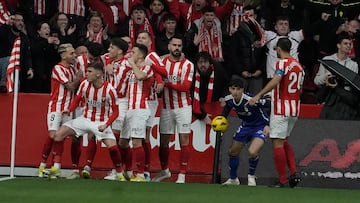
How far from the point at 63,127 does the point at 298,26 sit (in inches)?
218

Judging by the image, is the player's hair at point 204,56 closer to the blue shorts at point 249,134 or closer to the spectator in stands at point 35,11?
the blue shorts at point 249,134

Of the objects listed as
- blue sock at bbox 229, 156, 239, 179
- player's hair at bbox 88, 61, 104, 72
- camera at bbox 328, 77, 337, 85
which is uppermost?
player's hair at bbox 88, 61, 104, 72

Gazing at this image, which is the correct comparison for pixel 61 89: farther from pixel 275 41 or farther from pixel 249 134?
pixel 275 41

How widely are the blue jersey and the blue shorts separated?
2.5 inches

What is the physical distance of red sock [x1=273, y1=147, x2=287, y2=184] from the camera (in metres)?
15.7

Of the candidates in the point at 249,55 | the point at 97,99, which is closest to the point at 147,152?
the point at 97,99

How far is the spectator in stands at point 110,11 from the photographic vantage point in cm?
1958

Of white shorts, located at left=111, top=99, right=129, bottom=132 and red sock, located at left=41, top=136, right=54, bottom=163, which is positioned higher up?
white shorts, located at left=111, top=99, right=129, bottom=132

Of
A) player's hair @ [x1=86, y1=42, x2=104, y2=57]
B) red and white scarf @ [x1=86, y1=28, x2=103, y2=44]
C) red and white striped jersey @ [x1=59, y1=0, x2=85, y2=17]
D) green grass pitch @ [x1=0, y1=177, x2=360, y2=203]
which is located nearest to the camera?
green grass pitch @ [x1=0, y1=177, x2=360, y2=203]

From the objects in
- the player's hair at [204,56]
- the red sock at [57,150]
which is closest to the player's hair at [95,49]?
the red sock at [57,150]

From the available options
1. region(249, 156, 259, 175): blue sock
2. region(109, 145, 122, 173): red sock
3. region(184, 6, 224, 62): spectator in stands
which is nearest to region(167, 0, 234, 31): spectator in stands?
region(184, 6, 224, 62): spectator in stands

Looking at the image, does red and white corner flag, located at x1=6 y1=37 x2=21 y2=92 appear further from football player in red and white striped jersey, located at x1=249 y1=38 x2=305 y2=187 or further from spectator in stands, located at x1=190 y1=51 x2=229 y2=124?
football player in red and white striped jersey, located at x1=249 y1=38 x2=305 y2=187

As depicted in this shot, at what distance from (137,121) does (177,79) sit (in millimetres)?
1006

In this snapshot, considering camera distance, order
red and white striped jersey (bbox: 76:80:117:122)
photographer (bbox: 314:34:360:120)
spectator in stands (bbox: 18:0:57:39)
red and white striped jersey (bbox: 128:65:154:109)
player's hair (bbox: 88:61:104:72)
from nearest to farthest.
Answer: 1. player's hair (bbox: 88:61:104:72)
2. red and white striped jersey (bbox: 76:80:117:122)
3. red and white striped jersey (bbox: 128:65:154:109)
4. photographer (bbox: 314:34:360:120)
5. spectator in stands (bbox: 18:0:57:39)
